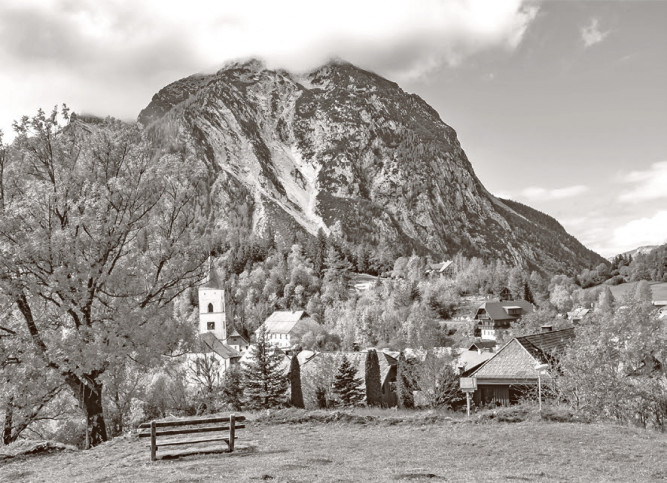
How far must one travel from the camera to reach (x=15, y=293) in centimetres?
1644

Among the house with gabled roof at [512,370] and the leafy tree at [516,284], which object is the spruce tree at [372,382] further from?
the leafy tree at [516,284]

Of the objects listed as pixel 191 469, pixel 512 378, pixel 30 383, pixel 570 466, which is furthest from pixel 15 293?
pixel 512 378

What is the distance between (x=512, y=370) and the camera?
39906 mm

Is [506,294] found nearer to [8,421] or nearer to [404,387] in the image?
[404,387]

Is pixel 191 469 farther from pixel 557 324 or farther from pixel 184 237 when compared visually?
pixel 557 324

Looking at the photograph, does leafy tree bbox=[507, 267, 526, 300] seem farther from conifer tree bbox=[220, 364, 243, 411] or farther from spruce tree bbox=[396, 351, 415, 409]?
conifer tree bbox=[220, 364, 243, 411]

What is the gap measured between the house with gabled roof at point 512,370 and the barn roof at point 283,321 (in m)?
83.5

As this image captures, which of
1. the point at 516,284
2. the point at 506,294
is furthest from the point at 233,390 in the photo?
the point at 516,284

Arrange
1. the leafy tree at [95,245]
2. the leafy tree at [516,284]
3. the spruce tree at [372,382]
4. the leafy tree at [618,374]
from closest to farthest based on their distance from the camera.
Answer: the leafy tree at [95,245], the leafy tree at [618,374], the spruce tree at [372,382], the leafy tree at [516,284]

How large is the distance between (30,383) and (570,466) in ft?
50.7

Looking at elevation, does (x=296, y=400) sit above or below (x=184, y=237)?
below

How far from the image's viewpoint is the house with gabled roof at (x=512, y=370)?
39219 mm

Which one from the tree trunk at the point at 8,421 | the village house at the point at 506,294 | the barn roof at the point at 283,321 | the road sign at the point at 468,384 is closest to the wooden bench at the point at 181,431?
the tree trunk at the point at 8,421

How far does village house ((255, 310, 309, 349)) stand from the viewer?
118 m
